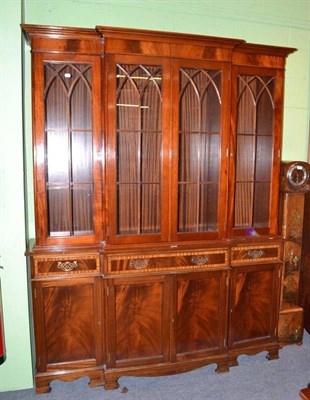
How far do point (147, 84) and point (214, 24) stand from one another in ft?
3.25

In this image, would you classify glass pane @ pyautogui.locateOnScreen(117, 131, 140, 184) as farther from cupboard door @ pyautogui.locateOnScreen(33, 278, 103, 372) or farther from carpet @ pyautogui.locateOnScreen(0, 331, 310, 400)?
carpet @ pyautogui.locateOnScreen(0, 331, 310, 400)

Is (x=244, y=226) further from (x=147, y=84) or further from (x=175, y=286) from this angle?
(x=147, y=84)

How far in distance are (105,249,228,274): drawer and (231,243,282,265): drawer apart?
4.0 inches

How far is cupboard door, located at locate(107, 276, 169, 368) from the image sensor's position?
2.22m

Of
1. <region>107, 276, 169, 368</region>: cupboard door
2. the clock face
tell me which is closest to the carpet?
<region>107, 276, 169, 368</region>: cupboard door

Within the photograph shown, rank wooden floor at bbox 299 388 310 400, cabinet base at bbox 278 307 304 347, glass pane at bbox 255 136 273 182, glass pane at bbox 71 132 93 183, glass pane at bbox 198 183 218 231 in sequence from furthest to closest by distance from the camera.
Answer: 1. cabinet base at bbox 278 307 304 347
2. glass pane at bbox 255 136 273 182
3. glass pane at bbox 198 183 218 231
4. glass pane at bbox 71 132 93 183
5. wooden floor at bbox 299 388 310 400

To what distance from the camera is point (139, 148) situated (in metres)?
2.24

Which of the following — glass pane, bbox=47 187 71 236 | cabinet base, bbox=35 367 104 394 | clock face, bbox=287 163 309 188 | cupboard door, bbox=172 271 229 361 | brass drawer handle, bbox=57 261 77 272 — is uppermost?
clock face, bbox=287 163 309 188

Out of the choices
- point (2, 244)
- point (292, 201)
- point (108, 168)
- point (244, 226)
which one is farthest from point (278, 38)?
point (2, 244)

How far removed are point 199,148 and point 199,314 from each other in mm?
1196

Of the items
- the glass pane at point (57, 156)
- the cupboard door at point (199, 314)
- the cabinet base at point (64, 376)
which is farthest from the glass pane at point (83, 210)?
the cabinet base at point (64, 376)

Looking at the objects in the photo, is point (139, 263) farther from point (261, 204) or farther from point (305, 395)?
point (305, 395)

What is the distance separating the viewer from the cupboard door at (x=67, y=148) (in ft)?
6.85

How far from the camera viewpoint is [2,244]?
2119mm
